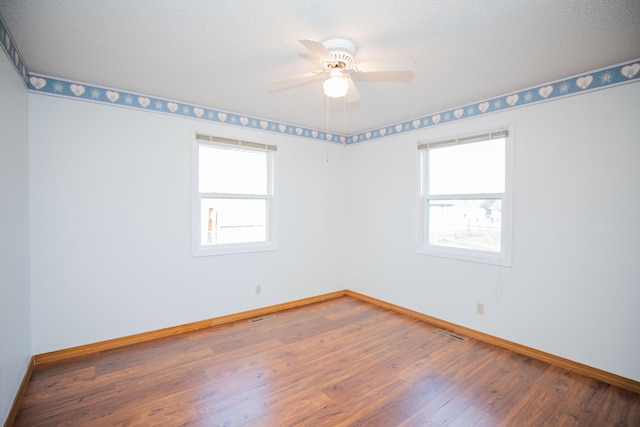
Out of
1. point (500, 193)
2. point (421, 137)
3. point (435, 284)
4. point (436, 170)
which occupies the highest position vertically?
point (421, 137)

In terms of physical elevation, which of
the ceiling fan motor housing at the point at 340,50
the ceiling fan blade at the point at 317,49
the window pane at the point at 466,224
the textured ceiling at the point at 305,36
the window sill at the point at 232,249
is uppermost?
the textured ceiling at the point at 305,36

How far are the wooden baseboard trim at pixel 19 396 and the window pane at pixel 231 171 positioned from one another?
6.71 ft

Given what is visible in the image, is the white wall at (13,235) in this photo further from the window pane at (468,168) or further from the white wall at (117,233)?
the window pane at (468,168)

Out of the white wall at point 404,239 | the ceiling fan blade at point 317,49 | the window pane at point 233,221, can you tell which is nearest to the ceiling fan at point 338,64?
the ceiling fan blade at point 317,49

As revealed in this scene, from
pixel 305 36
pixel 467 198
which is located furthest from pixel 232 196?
pixel 467 198

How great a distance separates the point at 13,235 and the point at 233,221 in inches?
77.1

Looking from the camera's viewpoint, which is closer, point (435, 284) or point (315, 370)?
point (315, 370)

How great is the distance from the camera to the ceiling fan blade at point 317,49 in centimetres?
166

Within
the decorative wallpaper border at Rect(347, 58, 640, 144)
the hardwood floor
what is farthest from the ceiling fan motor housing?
the hardwood floor

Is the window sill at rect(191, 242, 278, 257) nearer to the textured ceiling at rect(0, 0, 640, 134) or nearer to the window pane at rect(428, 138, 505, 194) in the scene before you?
the textured ceiling at rect(0, 0, 640, 134)

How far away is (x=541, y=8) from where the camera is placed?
170 cm

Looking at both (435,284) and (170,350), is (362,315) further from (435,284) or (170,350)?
(170,350)

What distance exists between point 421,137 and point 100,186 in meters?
3.42

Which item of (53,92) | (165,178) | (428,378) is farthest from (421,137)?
(53,92)
